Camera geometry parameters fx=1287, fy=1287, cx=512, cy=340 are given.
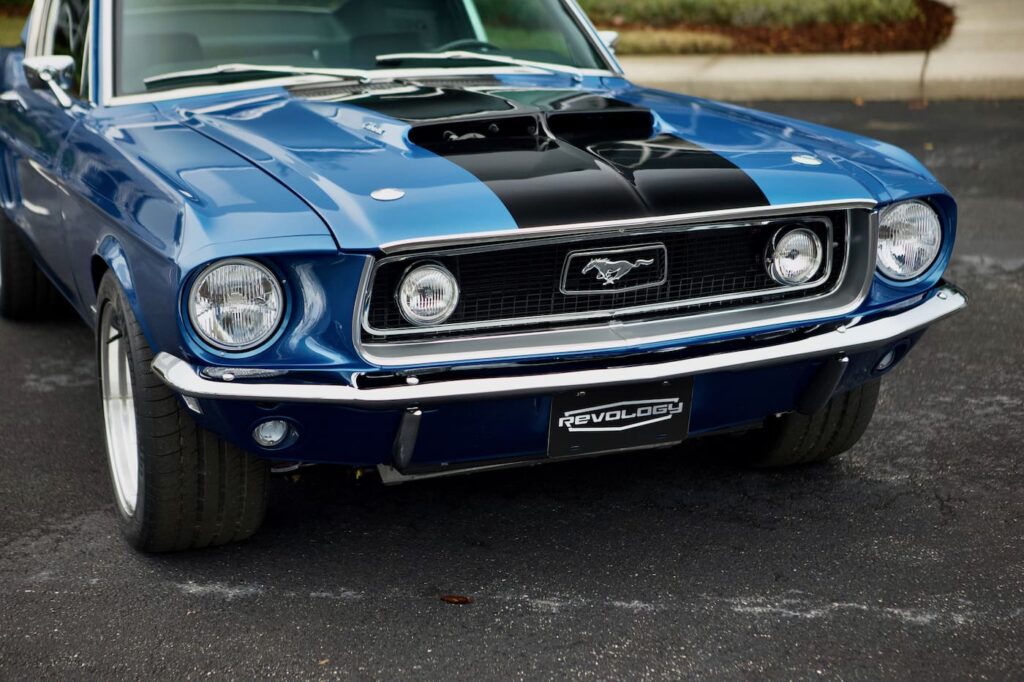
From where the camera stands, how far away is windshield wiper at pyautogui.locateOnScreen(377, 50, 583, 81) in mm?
4293

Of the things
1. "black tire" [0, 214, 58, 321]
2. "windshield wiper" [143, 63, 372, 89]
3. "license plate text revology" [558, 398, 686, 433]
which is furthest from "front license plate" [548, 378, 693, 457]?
"black tire" [0, 214, 58, 321]

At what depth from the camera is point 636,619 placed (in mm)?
2977

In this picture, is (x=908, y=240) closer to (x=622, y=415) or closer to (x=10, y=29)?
(x=622, y=415)

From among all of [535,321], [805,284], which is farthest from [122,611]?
[805,284]

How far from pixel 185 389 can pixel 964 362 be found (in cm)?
317

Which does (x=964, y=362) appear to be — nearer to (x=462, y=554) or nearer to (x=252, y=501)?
(x=462, y=554)

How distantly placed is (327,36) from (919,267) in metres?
2.12

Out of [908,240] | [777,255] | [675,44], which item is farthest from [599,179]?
[675,44]

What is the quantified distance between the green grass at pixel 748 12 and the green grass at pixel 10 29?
231 inches

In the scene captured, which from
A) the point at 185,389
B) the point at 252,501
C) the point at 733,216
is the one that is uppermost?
the point at 733,216

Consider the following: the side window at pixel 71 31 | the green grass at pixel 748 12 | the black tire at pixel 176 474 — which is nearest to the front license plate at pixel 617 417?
the black tire at pixel 176 474

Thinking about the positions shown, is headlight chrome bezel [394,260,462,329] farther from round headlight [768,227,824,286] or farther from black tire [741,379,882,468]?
black tire [741,379,882,468]

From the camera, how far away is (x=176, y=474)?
10.0ft

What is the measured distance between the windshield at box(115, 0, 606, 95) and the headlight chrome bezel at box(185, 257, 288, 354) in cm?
143
